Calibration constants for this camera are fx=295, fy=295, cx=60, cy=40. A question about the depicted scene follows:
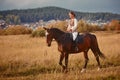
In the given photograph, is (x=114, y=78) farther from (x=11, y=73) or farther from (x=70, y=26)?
(x=11, y=73)

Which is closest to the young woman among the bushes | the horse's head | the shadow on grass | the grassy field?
the horse's head

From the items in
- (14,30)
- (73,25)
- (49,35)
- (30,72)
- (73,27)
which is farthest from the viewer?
(14,30)

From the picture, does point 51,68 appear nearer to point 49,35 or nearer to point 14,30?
point 49,35

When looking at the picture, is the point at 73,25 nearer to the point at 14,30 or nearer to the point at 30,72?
the point at 30,72

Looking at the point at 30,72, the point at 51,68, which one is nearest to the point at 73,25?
the point at 51,68

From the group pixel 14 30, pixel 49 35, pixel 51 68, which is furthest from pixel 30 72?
pixel 14 30

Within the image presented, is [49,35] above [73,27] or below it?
below

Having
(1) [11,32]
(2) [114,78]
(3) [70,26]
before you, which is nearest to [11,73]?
(3) [70,26]

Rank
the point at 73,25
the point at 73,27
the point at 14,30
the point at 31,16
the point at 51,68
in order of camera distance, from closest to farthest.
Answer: the point at 73,27
the point at 73,25
the point at 51,68
the point at 14,30
the point at 31,16

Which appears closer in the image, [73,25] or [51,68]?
[73,25]

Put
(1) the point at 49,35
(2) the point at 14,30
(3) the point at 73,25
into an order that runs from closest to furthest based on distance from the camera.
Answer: (1) the point at 49,35, (3) the point at 73,25, (2) the point at 14,30

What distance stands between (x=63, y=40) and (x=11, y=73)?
2.92 meters

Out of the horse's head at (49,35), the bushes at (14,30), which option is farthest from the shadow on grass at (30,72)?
the bushes at (14,30)

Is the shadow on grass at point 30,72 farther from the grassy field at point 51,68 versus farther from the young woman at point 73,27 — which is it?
the young woman at point 73,27
